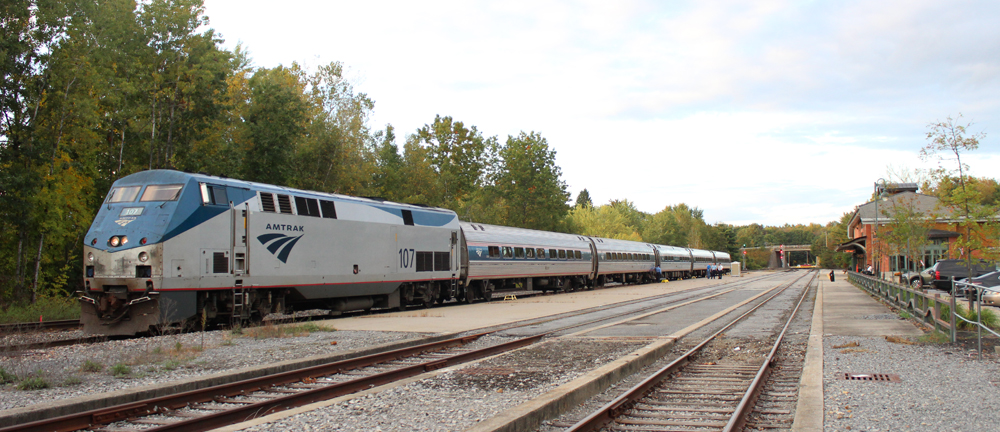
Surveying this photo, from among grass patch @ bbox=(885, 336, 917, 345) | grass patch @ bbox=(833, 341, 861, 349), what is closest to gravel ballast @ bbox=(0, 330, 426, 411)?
grass patch @ bbox=(833, 341, 861, 349)

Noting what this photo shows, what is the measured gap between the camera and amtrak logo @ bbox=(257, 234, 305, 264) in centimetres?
1670

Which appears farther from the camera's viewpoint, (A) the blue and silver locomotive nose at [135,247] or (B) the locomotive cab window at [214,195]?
(B) the locomotive cab window at [214,195]

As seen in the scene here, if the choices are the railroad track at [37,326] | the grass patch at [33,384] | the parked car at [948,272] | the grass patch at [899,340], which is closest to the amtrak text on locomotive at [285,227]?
the railroad track at [37,326]

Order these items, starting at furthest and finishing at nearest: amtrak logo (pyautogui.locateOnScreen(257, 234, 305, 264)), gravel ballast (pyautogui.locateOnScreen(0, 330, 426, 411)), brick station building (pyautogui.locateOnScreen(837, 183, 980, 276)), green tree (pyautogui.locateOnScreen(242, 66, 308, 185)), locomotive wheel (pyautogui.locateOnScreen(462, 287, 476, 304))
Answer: green tree (pyautogui.locateOnScreen(242, 66, 308, 185)) < brick station building (pyautogui.locateOnScreen(837, 183, 980, 276)) < locomotive wheel (pyautogui.locateOnScreen(462, 287, 476, 304)) < amtrak logo (pyautogui.locateOnScreen(257, 234, 305, 264)) < gravel ballast (pyautogui.locateOnScreen(0, 330, 426, 411))

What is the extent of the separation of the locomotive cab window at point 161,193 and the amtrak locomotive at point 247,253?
27mm

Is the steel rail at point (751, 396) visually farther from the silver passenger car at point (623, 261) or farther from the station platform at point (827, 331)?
the silver passenger car at point (623, 261)

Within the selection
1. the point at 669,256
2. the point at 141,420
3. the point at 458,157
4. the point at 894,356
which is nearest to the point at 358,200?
the point at 141,420

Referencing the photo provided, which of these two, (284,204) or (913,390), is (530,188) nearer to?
(284,204)

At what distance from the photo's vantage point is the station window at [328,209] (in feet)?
61.7

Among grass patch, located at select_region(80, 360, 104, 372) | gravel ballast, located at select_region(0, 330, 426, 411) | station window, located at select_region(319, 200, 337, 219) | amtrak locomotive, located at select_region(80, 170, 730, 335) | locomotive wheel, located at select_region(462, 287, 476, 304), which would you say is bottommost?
locomotive wheel, located at select_region(462, 287, 476, 304)

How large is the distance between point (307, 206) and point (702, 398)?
42.3 ft

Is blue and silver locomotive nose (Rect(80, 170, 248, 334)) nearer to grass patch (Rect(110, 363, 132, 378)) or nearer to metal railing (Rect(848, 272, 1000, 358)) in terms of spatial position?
grass patch (Rect(110, 363, 132, 378))

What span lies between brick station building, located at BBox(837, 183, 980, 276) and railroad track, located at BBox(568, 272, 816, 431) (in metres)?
14.2

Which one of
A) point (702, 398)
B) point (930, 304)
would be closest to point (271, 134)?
point (930, 304)
